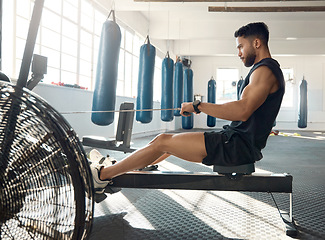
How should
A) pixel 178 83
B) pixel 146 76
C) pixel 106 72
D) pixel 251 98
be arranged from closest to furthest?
pixel 251 98 → pixel 106 72 → pixel 146 76 → pixel 178 83

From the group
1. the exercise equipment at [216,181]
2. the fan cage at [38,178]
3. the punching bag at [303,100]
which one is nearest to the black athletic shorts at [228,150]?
the exercise equipment at [216,181]

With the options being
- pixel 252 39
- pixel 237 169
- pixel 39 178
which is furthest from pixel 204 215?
pixel 39 178

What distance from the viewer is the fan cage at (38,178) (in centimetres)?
110

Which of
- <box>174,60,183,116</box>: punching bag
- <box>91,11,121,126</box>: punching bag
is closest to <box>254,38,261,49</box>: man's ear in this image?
<box>91,11,121,126</box>: punching bag

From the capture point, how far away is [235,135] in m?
1.96

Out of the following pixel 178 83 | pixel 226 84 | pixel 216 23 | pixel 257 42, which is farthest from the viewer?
pixel 226 84

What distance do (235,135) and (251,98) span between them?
0.25 m

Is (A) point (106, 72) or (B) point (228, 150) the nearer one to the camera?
(B) point (228, 150)

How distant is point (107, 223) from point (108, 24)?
6.89 ft

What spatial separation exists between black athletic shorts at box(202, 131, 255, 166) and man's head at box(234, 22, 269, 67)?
52 centimetres

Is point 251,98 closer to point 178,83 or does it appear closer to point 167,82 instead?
point 167,82

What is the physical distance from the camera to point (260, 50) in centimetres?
204

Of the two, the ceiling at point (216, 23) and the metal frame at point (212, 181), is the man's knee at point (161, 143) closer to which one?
the metal frame at point (212, 181)

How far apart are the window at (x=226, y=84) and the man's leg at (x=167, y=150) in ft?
38.9
